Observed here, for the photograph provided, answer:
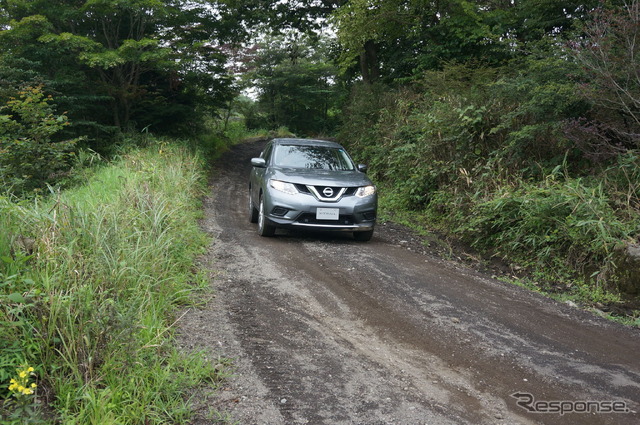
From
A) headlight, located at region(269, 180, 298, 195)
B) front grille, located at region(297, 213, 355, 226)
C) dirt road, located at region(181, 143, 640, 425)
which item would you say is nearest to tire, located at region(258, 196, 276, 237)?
headlight, located at region(269, 180, 298, 195)

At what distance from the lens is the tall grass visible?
9.81 feet

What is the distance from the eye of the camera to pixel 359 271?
251 inches

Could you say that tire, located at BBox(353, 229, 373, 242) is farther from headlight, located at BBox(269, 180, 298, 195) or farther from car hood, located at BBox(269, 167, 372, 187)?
headlight, located at BBox(269, 180, 298, 195)

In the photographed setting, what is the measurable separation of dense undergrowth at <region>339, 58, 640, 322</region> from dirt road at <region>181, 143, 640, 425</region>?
108 centimetres

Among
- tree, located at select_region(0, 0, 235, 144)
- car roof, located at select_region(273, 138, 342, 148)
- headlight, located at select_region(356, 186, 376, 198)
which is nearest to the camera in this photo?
headlight, located at select_region(356, 186, 376, 198)

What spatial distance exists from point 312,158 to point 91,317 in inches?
241

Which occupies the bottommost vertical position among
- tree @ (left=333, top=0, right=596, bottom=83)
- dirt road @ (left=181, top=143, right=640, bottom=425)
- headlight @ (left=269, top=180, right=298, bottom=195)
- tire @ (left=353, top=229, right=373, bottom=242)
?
dirt road @ (left=181, top=143, right=640, bottom=425)

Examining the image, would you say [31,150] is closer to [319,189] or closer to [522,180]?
[319,189]

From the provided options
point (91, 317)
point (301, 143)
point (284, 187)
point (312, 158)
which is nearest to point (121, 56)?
point (301, 143)

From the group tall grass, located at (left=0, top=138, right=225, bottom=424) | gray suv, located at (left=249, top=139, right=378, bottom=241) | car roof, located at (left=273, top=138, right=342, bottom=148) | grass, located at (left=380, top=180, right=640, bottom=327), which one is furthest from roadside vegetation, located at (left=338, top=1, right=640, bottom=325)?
tall grass, located at (left=0, top=138, right=225, bottom=424)

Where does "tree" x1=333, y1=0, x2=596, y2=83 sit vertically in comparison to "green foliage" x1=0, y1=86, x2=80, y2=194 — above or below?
above

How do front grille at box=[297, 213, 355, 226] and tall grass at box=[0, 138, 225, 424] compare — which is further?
front grille at box=[297, 213, 355, 226]

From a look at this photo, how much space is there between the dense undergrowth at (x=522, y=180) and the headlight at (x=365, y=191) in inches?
67.8

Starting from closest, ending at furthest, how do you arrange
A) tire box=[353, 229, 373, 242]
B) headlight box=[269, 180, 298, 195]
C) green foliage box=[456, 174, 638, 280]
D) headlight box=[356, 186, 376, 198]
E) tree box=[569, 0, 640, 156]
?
green foliage box=[456, 174, 638, 280] → tree box=[569, 0, 640, 156] → headlight box=[269, 180, 298, 195] → headlight box=[356, 186, 376, 198] → tire box=[353, 229, 373, 242]
